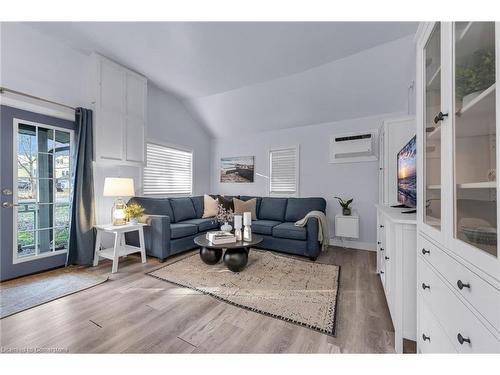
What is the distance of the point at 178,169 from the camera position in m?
4.54

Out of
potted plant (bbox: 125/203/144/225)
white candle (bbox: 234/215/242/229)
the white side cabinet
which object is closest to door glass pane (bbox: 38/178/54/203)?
potted plant (bbox: 125/203/144/225)

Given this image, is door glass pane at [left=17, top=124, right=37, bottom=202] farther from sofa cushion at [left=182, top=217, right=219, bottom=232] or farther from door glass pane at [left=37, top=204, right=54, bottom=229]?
sofa cushion at [left=182, top=217, right=219, bottom=232]

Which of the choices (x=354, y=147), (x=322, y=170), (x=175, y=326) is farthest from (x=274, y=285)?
(x=354, y=147)

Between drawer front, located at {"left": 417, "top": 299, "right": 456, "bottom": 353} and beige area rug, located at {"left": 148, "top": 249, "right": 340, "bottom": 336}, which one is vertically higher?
drawer front, located at {"left": 417, "top": 299, "right": 456, "bottom": 353}

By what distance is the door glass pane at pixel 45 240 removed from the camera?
8.68 ft

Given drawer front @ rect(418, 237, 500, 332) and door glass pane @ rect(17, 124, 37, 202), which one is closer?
drawer front @ rect(418, 237, 500, 332)

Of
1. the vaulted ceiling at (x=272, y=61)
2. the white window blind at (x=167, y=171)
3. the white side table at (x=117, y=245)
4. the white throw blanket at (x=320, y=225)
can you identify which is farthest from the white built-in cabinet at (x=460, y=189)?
the white window blind at (x=167, y=171)

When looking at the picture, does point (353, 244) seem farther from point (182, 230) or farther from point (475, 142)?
point (475, 142)

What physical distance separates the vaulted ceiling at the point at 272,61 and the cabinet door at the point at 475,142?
1.97 metres

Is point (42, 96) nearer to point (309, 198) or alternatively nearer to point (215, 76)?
point (215, 76)

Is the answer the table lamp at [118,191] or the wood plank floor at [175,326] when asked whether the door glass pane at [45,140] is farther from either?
the wood plank floor at [175,326]

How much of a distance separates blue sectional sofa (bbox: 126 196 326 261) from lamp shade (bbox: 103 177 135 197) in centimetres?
48

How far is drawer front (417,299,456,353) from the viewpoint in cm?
86

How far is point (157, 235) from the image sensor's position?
3000mm
